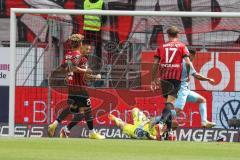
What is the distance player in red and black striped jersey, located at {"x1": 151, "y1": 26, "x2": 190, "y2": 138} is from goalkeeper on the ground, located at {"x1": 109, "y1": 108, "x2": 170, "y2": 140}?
175 millimetres

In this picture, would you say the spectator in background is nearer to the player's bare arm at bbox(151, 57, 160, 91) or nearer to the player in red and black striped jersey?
the player's bare arm at bbox(151, 57, 160, 91)

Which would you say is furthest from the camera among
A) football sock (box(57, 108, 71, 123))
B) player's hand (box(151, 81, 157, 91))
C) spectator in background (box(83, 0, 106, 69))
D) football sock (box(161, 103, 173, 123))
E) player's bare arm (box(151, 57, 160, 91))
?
spectator in background (box(83, 0, 106, 69))

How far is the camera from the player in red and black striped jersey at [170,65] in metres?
14.9

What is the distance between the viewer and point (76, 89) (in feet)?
A: 50.7

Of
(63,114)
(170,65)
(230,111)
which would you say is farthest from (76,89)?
(230,111)

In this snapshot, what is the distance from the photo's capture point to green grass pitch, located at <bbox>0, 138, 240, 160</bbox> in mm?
10820

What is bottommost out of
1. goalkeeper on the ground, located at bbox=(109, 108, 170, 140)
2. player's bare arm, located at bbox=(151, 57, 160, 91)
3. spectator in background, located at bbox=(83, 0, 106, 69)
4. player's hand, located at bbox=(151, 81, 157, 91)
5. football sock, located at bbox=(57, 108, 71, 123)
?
goalkeeper on the ground, located at bbox=(109, 108, 170, 140)

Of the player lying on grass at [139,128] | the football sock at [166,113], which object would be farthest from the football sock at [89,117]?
the football sock at [166,113]

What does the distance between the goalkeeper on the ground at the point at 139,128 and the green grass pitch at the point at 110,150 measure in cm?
132

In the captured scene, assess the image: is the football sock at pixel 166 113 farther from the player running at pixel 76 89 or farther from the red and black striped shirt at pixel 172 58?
the player running at pixel 76 89

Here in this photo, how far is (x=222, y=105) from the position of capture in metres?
16.8

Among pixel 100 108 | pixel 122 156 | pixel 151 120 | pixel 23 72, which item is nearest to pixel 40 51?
pixel 23 72

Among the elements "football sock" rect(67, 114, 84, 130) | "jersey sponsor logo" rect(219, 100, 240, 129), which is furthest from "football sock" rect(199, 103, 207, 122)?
"football sock" rect(67, 114, 84, 130)

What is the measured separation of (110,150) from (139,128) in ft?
10.7
